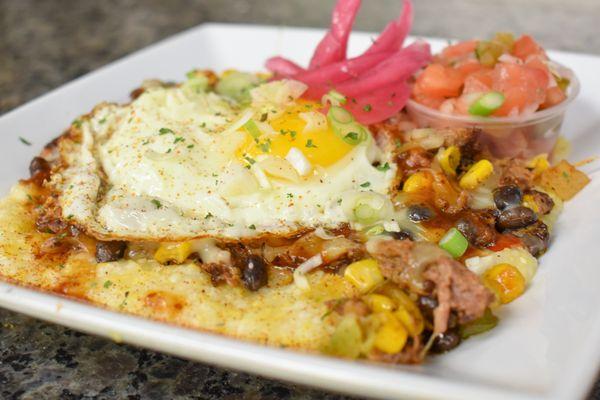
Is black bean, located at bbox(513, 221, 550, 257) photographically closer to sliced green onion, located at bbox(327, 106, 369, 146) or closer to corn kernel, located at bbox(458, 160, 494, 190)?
corn kernel, located at bbox(458, 160, 494, 190)

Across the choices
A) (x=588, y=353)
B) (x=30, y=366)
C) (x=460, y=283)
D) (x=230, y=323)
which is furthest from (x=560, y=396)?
(x=30, y=366)

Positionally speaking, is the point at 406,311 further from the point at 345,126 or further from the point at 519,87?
the point at 519,87

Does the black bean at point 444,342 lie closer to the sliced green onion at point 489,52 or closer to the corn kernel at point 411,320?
the corn kernel at point 411,320

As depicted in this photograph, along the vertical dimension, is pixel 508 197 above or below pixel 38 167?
above

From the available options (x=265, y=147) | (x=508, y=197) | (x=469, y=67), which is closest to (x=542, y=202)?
(x=508, y=197)

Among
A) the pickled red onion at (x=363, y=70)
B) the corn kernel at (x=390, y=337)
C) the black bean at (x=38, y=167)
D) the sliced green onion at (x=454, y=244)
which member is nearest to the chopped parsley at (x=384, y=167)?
the pickled red onion at (x=363, y=70)

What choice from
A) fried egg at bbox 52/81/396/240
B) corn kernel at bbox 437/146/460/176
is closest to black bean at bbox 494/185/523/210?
corn kernel at bbox 437/146/460/176
